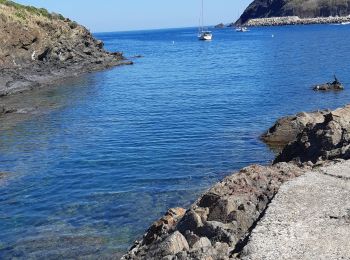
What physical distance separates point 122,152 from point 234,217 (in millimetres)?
15845

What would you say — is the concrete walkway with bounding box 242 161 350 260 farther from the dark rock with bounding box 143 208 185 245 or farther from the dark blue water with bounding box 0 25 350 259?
the dark blue water with bounding box 0 25 350 259

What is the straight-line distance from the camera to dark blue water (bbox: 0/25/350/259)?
18.9m

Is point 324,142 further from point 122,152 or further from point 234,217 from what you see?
point 122,152

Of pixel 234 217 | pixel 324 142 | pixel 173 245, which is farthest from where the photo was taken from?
pixel 324 142

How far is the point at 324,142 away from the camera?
68.2ft

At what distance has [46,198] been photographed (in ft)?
72.8

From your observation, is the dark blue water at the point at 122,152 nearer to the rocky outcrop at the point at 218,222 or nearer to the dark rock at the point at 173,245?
the rocky outcrop at the point at 218,222

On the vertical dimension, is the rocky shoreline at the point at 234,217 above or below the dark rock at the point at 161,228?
above

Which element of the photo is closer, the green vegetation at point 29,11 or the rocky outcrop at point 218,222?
the rocky outcrop at point 218,222

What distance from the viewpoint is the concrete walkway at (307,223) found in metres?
11.3

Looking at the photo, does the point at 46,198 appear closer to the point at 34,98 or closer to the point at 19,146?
the point at 19,146

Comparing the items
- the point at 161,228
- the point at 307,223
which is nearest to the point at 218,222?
the point at 161,228

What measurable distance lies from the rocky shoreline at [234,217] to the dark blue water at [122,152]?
3443 mm

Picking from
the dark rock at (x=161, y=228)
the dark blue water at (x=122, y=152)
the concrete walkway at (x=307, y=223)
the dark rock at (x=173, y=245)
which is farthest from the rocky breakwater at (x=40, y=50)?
the dark rock at (x=173, y=245)
